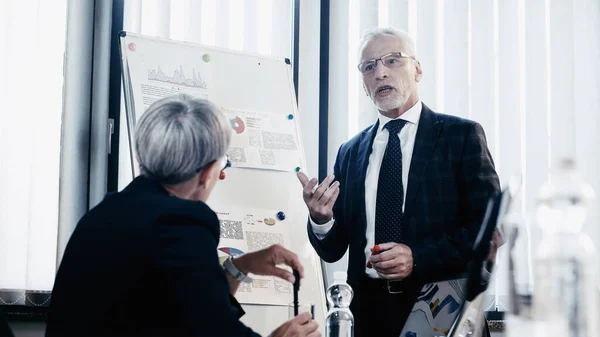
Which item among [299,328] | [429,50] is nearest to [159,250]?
[299,328]

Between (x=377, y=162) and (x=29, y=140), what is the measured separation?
1.50m

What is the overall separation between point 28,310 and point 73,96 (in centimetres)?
93

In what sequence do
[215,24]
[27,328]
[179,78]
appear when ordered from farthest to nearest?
[215,24]
[27,328]
[179,78]

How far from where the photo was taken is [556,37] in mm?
3572

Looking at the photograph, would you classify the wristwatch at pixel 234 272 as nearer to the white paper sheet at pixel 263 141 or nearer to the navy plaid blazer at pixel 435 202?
the navy plaid blazer at pixel 435 202

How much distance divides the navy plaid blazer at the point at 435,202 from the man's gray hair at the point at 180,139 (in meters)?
1.10

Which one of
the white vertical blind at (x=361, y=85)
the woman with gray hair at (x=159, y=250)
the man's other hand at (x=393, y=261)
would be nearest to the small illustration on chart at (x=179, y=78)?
the white vertical blind at (x=361, y=85)

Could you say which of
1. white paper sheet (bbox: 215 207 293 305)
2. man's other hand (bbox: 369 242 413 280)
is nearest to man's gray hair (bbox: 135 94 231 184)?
man's other hand (bbox: 369 242 413 280)

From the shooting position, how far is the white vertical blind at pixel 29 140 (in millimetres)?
2988

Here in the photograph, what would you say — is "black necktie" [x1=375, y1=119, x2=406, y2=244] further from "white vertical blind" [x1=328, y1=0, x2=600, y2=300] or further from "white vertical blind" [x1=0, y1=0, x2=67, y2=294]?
"white vertical blind" [x1=0, y1=0, x2=67, y2=294]

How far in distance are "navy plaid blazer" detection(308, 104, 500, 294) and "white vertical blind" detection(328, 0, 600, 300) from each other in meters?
0.76

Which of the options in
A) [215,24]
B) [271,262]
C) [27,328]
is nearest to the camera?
[271,262]

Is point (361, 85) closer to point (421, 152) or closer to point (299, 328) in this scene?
point (421, 152)

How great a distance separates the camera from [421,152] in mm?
2629
